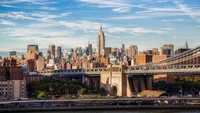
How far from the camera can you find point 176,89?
8519 cm

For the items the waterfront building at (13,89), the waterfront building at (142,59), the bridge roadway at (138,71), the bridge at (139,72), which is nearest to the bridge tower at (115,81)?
the bridge at (139,72)

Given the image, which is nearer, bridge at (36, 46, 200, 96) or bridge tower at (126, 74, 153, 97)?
bridge at (36, 46, 200, 96)

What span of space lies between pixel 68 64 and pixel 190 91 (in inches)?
2365

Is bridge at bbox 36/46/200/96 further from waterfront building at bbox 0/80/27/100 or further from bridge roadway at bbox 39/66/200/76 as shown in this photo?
waterfront building at bbox 0/80/27/100

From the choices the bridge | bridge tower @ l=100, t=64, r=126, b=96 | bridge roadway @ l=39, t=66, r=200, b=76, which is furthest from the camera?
bridge tower @ l=100, t=64, r=126, b=96

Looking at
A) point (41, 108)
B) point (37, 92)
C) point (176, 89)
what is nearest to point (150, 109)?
point (41, 108)

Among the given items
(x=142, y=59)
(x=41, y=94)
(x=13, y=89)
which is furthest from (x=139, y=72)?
(x=142, y=59)

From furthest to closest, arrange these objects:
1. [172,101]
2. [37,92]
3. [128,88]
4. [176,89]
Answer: [176,89] → [128,88] → [37,92] → [172,101]

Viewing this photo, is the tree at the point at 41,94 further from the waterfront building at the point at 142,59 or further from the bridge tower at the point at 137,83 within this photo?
the waterfront building at the point at 142,59

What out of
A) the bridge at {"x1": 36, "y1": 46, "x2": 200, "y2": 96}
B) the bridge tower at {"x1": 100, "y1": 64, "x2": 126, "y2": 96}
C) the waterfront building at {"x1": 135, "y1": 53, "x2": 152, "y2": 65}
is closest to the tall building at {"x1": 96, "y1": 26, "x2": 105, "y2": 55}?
the waterfront building at {"x1": 135, "y1": 53, "x2": 152, "y2": 65}

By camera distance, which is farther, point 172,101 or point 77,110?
point 172,101

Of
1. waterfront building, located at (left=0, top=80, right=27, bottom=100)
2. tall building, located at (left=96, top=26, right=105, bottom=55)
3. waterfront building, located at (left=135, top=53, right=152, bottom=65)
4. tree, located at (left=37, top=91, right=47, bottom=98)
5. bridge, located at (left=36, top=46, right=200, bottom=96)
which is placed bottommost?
tree, located at (left=37, top=91, right=47, bottom=98)

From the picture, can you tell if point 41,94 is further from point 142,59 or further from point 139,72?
point 142,59

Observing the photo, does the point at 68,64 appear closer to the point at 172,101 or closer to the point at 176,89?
the point at 176,89
